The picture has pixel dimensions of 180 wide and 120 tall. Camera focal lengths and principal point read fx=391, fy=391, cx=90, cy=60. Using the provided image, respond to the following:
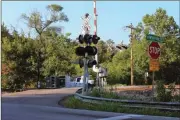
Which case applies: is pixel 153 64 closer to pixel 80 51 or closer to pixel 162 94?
pixel 162 94

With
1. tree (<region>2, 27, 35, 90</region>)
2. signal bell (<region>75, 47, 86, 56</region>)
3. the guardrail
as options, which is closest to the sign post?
the guardrail

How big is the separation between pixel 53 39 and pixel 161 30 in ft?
52.2

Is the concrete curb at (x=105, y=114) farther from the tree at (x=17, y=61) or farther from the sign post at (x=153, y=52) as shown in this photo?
the tree at (x=17, y=61)

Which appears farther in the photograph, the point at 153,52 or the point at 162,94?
the point at 153,52

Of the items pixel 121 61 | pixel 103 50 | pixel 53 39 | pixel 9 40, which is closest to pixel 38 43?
pixel 9 40

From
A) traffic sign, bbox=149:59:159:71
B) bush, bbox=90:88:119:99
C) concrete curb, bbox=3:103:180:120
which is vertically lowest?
concrete curb, bbox=3:103:180:120

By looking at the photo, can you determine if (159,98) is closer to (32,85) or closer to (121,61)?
(32,85)

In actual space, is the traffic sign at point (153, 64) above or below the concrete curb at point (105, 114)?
above

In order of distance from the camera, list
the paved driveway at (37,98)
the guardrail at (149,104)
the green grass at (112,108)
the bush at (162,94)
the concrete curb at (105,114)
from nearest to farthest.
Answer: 1. the concrete curb at (105,114)
2. the green grass at (112,108)
3. the guardrail at (149,104)
4. the bush at (162,94)
5. the paved driveway at (37,98)

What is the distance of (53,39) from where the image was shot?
5706 cm

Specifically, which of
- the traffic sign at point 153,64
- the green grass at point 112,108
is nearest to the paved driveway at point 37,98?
the green grass at point 112,108

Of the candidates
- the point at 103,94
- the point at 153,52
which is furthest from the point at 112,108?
the point at 103,94

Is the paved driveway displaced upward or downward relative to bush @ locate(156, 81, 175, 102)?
downward

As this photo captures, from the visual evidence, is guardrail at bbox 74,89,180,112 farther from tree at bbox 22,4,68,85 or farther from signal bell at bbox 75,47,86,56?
tree at bbox 22,4,68,85
